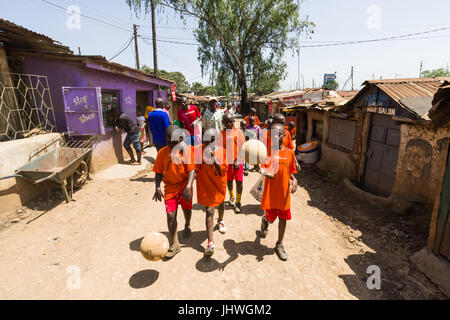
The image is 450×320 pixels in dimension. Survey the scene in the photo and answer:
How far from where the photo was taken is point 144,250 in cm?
276

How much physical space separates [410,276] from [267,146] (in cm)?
266

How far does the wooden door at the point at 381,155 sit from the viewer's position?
18.4 feet

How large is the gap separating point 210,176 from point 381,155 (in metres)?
4.80

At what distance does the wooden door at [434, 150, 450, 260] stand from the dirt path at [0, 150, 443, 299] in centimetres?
48

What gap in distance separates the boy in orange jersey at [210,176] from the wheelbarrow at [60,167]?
3.22 m

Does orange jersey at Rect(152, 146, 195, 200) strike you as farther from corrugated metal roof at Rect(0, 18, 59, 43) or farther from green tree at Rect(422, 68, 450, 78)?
green tree at Rect(422, 68, 450, 78)

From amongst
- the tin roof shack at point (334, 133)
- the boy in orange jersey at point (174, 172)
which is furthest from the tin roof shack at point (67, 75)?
the tin roof shack at point (334, 133)

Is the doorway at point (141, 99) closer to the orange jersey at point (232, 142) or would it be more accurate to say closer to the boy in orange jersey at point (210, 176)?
the orange jersey at point (232, 142)

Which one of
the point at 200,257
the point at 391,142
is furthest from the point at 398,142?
the point at 200,257

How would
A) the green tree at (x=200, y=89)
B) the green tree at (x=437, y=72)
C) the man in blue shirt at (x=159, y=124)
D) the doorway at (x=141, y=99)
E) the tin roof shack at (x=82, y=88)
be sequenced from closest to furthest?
the man in blue shirt at (x=159, y=124) < the tin roof shack at (x=82, y=88) < the doorway at (x=141, y=99) < the green tree at (x=437, y=72) < the green tree at (x=200, y=89)

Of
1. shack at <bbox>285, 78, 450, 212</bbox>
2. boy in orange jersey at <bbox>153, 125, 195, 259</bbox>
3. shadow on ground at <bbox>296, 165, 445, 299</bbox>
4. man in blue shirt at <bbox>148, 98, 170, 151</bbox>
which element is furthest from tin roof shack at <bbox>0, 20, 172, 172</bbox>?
shack at <bbox>285, 78, 450, 212</bbox>

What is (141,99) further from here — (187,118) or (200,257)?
(200,257)
